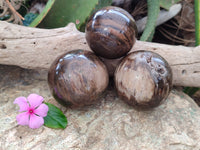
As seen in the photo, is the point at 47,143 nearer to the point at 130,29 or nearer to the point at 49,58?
the point at 49,58

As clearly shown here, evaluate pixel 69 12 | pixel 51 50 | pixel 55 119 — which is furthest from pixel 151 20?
pixel 55 119

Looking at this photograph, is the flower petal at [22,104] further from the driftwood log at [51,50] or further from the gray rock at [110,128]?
the driftwood log at [51,50]

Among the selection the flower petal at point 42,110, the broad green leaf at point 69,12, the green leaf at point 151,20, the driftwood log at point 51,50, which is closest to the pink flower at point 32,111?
the flower petal at point 42,110

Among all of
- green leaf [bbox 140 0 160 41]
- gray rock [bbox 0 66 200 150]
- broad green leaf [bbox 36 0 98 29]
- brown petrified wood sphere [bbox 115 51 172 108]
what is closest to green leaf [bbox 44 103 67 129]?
gray rock [bbox 0 66 200 150]

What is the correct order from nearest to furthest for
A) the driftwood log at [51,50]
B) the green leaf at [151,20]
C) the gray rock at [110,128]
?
the gray rock at [110,128]
the driftwood log at [51,50]
the green leaf at [151,20]

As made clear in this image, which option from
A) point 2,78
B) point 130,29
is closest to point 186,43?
point 130,29

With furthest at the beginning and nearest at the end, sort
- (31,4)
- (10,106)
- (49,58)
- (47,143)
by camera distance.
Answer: (31,4) → (49,58) → (10,106) → (47,143)
